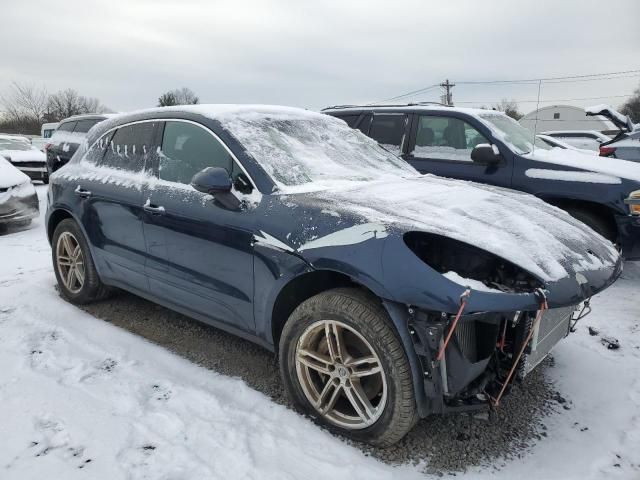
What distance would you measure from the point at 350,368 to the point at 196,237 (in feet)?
4.11

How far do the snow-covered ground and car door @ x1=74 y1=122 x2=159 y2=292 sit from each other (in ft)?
1.70

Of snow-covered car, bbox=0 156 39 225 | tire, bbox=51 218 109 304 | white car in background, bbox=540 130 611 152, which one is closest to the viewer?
tire, bbox=51 218 109 304

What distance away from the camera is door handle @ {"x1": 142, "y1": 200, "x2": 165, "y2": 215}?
125 inches

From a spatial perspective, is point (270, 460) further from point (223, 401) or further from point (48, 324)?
point (48, 324)

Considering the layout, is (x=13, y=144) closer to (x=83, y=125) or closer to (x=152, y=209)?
(x=83, y=125)

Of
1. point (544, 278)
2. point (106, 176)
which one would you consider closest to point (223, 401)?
point (544, 278)

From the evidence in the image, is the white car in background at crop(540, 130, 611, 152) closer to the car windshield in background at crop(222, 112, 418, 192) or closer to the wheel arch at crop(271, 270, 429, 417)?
the car windshield in background at crop(222, 112, 418, 192)

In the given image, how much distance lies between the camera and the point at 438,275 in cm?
208

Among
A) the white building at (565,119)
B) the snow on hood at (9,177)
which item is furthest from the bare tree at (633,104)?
the snow on hood at (9,177)

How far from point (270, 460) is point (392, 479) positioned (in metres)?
0.57

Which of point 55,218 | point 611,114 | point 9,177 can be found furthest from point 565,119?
point 55,218

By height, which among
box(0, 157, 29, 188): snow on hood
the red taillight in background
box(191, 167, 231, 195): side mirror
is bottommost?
box(0, 157, 29, 188): snow on hood

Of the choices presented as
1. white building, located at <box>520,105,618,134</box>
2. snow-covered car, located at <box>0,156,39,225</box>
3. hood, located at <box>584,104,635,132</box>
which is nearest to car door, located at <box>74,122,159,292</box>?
snow-covered car, located at <box>0,156,39,225</box>

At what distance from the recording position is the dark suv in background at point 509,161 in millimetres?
4703
